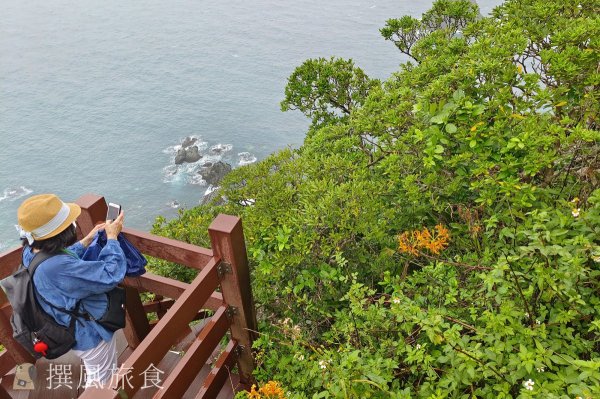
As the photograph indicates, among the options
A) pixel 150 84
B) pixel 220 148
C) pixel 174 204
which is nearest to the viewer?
pixel 174 204

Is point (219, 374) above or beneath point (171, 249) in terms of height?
beneath

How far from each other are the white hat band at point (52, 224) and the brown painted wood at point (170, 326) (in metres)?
1.08

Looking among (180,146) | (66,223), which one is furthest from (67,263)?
(180,146)

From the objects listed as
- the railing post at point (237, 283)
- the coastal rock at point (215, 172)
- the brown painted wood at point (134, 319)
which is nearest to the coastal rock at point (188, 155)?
the coastal rock at point (215, 172)

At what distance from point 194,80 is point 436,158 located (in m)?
68.3

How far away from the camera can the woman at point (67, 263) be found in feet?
10.5

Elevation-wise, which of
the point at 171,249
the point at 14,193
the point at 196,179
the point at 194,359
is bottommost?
the point at 14,193

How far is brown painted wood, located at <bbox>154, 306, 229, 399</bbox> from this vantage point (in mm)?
3416

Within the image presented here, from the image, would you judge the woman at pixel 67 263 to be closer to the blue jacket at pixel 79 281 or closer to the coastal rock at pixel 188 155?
the blue jacket at pixel 79 281

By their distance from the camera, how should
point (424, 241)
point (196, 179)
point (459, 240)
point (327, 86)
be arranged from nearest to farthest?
point (424, 241) < point (459, 240) < point (327, 86) < point (196, 179)

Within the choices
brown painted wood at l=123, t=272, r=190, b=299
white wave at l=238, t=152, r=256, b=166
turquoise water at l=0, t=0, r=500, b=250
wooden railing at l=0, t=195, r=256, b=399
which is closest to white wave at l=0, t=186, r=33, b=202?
turquoise water at l=0, t=0, r=500, b=250

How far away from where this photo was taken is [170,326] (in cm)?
318

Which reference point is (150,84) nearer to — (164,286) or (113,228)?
(164,286)

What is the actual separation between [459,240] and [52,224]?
3.67 meters
